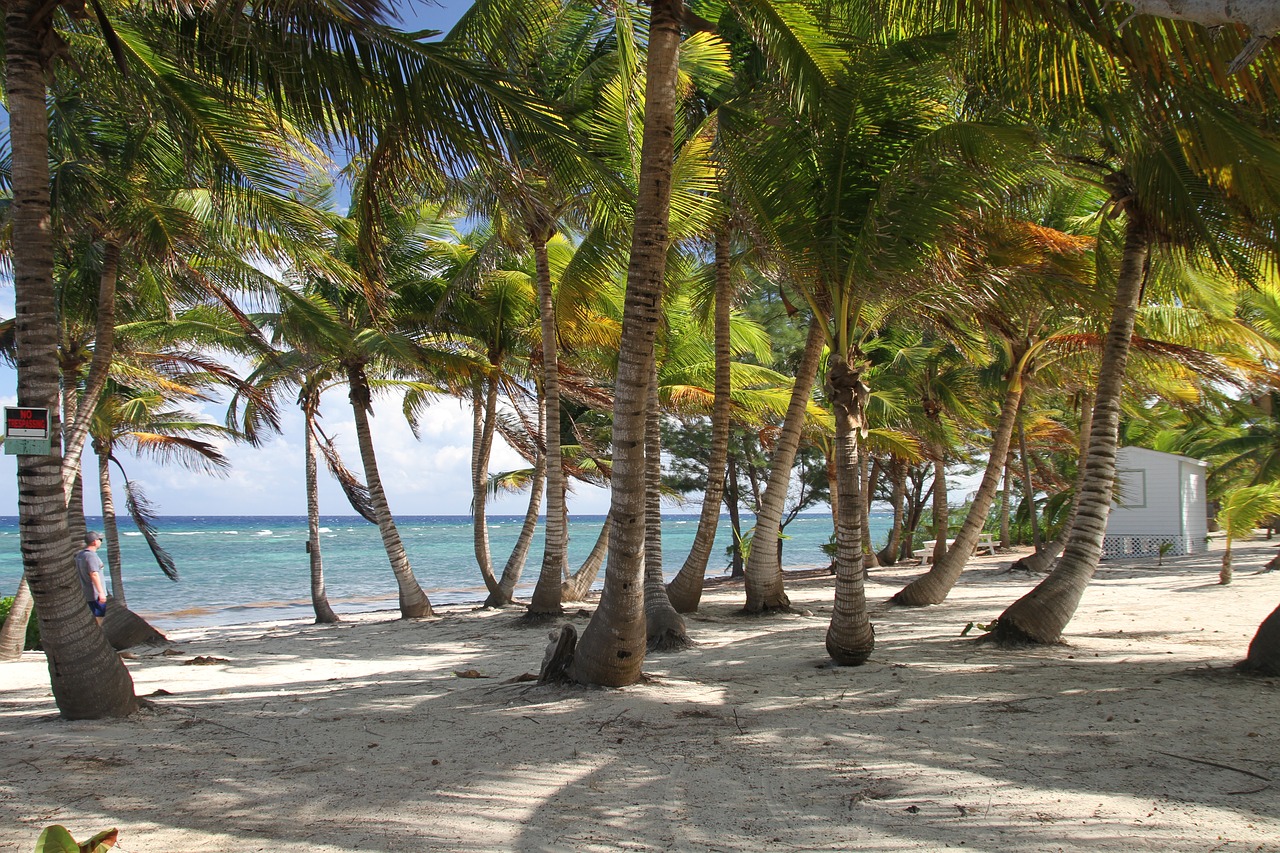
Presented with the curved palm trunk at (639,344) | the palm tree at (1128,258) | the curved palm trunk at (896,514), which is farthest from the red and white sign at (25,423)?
the curved palm trunk at (896,514)

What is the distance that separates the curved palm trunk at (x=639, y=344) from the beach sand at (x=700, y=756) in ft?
1.87

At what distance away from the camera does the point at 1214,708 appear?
17.7ft

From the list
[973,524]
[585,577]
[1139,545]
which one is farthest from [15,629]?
Answer: [1139,545]

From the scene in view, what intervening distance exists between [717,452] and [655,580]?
248 cm

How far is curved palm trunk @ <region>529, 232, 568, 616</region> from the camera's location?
11.9 metres

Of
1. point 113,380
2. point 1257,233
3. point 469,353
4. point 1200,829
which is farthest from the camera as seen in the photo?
point 469,353

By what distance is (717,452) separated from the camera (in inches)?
473

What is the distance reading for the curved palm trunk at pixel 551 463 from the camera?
11.9 m

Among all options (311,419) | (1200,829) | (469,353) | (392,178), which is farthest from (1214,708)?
(311,419)

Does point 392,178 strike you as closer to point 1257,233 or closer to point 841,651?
point 841,651

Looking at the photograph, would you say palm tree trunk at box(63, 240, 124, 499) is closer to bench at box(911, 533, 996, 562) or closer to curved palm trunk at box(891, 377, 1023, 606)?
curved palm trunk at box(891, 377, 1023, 606)

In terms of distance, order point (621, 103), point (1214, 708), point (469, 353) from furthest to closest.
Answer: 1. point (469, 353)
2. point (621, 103)
3. point (1214, 708)

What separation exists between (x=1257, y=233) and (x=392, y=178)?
709cm

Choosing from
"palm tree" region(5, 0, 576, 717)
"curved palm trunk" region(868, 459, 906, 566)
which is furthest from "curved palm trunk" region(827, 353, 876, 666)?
"curved palm trunk" region(868, 459, 906, 566)
